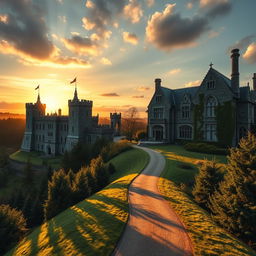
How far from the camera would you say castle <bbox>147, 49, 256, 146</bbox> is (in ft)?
Answer: 116

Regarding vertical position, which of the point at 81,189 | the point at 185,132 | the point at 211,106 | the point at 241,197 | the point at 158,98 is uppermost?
the point at 158,98

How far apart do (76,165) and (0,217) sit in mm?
21668

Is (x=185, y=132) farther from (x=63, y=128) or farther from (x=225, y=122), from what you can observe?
(x=63, y=128)

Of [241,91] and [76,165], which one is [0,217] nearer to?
[76,165]

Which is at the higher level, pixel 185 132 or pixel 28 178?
pixel 185 132

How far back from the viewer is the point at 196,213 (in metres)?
12.4

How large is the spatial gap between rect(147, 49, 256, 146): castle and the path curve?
27.4 m

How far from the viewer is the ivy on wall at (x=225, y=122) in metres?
35.0

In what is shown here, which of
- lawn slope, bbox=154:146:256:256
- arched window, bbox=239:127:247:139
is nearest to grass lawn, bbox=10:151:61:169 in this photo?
lawn slope, bbox=154:146:256:256

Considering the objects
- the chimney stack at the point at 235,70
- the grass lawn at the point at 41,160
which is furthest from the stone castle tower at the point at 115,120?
the chimney stack at the point at 235,70

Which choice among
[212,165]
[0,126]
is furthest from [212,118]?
[0,126]

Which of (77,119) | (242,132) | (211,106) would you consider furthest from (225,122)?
(77,119)

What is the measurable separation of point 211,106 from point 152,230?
34822 millimetres

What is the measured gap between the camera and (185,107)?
43781mm
